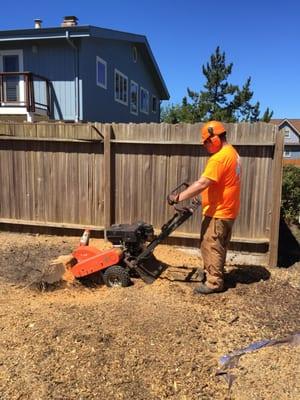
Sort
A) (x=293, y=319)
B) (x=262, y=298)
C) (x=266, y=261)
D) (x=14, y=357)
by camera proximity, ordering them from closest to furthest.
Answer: (x=14, y=357), (x=293, y=319), (x=262, y=298), (x=266, y=261)

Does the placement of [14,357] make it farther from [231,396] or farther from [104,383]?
[231,396]

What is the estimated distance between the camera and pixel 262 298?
4969 millimetres

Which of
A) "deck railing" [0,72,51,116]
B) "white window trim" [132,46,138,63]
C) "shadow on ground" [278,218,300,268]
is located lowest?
"shadow on ground" [278,218,300,268]

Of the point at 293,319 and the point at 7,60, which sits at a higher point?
the point at 7,60

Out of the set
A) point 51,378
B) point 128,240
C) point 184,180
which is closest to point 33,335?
point 51,378

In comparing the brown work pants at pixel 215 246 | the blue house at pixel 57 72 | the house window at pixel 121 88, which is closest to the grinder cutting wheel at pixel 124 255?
the brown work pants at pixel 215 246

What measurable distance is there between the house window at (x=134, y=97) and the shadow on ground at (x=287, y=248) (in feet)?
47.6

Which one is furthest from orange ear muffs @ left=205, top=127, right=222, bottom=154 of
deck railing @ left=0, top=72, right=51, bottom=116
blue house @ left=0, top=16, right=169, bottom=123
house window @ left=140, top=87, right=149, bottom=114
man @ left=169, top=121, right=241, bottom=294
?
house window @ left=140, top=87, right=149, bottom=114

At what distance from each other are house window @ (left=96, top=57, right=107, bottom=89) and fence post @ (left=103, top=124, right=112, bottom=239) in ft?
36.3

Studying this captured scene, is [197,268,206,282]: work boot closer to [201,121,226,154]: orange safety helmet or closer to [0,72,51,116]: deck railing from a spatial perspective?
[201,121,226,154]: orange safety helmet

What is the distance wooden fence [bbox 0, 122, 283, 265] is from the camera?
6.11 m

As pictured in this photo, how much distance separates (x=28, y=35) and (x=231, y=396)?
14.7 metres

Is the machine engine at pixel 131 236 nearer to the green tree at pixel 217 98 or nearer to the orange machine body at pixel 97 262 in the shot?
the orange machine body at pixel 97 262

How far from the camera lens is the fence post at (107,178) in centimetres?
662
